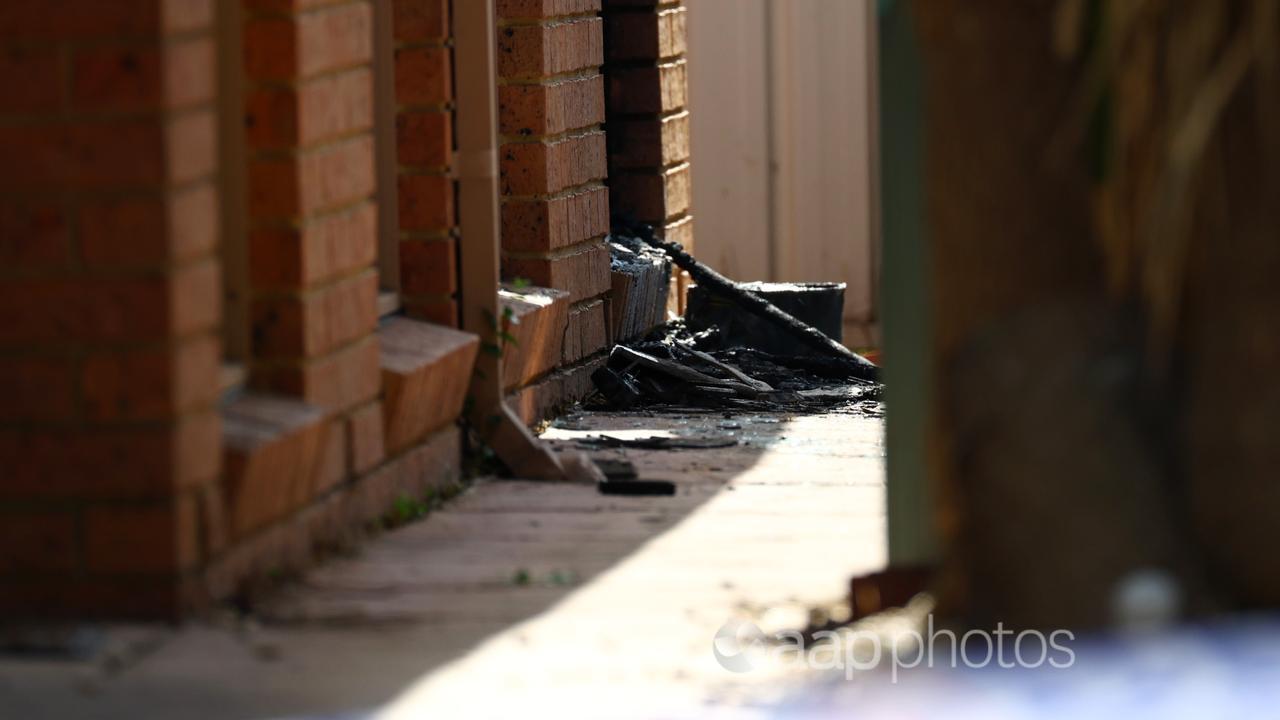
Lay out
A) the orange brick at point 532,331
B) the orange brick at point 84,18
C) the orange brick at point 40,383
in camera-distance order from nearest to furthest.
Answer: the orange brick at point 84,18, the orange brick at point 40,383, the orange brick at point 532,331

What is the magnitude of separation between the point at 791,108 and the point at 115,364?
23.4 feet

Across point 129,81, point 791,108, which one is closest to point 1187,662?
point 129,81

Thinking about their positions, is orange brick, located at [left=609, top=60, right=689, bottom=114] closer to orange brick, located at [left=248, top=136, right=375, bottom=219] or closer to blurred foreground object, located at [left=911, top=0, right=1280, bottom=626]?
orange brick, located at [left=248, top=136, right=375, bottom=219]

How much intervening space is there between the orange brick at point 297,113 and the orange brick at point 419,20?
44.9 inches

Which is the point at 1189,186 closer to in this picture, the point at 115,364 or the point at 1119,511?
the point at 1119,511

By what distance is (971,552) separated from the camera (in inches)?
124

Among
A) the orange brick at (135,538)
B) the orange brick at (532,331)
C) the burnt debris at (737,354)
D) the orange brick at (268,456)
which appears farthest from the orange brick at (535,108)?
the orange brick at (135,538)

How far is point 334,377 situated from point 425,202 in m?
1.34

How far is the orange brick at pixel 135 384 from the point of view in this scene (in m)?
4.04

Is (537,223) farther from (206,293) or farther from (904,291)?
(904,291)

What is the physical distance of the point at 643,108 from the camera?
29.8ft

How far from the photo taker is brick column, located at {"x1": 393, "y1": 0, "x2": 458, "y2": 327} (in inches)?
246

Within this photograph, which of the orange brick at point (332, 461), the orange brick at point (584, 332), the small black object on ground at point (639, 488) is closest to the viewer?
the orange brick at point (332, 461)

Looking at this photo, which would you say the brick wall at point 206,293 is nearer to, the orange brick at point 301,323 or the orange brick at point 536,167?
the orange brick at point 301,323
